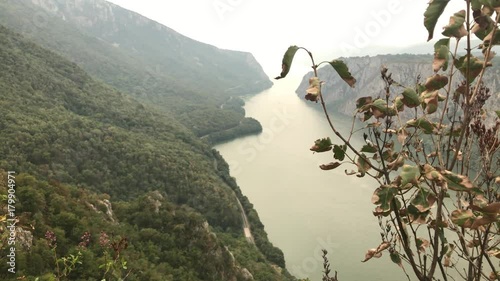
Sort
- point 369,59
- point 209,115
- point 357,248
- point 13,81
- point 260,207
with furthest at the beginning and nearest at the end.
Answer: point 369,59, point 209,115, point 13,81, point 260,207, point 357,248

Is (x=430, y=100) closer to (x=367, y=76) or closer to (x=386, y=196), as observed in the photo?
(x=386, y=196)

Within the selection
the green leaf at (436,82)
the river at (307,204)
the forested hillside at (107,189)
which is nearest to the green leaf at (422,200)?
the green leaf at (436,82)

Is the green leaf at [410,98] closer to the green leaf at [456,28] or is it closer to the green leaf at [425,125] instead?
the green leaf at [425,125]

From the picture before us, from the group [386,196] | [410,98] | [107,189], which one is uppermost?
[410,98]

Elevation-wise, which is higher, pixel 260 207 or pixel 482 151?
pixel 482 151

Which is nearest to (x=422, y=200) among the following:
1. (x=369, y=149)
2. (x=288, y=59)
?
(x=369, y=149)

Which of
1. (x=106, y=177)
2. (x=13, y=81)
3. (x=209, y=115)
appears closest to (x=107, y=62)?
(x=209, y=115)

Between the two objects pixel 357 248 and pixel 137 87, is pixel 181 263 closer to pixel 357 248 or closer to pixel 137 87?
pixel 357 248
